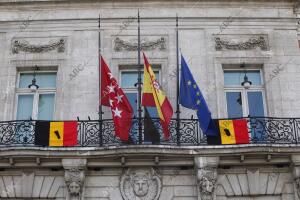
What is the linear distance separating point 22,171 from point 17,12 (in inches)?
199

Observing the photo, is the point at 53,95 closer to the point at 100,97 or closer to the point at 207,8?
the point at 100,97

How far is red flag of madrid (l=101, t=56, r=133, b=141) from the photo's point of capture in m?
14.0

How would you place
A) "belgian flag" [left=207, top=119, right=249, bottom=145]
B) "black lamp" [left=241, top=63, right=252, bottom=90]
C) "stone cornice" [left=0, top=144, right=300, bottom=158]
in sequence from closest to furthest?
"stone cornice" [left=0, top=144, right=300, bottom=158] < "belgian flag" [left=207, top=119, right=249, bottom=145] < "black lamp" [left=241, top=63, right=252, bottom=90]

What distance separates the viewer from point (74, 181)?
13656 millimetres

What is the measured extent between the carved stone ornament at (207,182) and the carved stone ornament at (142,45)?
407 centimetres

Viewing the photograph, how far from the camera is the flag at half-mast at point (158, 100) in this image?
14039mm

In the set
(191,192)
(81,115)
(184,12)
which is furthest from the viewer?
(184,12)

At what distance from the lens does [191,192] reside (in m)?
13.9

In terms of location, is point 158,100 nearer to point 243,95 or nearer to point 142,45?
point 142,45

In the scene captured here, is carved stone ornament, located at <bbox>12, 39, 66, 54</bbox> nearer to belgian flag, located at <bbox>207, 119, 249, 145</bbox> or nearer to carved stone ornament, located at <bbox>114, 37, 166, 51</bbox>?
carved stone ornament, located at <bbox>114, 37, 166, 51</bbox>

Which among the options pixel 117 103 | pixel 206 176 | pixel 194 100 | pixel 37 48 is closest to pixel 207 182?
pixel 206 176

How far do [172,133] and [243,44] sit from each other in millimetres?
3586

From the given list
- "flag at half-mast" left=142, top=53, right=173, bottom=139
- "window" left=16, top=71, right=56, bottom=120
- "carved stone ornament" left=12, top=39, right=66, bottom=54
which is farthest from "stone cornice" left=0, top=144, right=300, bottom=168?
"carved stone ornament" left=12, top=39, right=66, bottom=54

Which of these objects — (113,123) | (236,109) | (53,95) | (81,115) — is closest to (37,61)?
(53,95)
